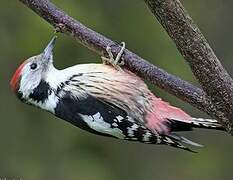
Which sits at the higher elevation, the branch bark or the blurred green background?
the blurred green background

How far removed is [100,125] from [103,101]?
203 millimetres

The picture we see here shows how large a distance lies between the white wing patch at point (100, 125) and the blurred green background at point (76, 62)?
2.71m

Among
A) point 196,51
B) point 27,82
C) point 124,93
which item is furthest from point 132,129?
point 196,51

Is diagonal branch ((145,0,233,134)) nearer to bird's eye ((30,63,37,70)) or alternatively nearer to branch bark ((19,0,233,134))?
branch bark ((19,0,233,134))

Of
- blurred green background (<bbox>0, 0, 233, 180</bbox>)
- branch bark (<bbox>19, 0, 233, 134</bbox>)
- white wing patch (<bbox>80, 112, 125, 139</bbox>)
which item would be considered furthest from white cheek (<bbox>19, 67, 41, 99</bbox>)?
blurred green background (<bbox>0, 0, 233, 180</bbox>)

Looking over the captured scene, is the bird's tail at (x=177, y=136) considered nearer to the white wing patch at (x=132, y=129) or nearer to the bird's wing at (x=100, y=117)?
the bird's wing at (x=100, y=117)

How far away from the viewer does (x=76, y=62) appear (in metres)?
7.43

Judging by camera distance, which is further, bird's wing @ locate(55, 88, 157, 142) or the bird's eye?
the bird's eye

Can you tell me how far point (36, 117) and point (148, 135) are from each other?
11.5ft

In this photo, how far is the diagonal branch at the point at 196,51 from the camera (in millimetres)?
3072

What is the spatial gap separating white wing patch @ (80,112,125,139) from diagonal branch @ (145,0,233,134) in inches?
58.9

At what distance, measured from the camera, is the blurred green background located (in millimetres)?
7453

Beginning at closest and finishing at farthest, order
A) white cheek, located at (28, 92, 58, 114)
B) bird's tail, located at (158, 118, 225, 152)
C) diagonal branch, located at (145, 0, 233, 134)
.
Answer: diagonal branch, located at (145, 0, 233, 134), bird's tail, located at (158, 118, 225, 152), white cheek, located at (28, 92, 58, 114)

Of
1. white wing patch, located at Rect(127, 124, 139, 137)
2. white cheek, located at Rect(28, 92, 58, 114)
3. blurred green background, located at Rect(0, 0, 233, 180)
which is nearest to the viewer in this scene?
white wing patch, located at Rect(127, 124, 139, 137)
